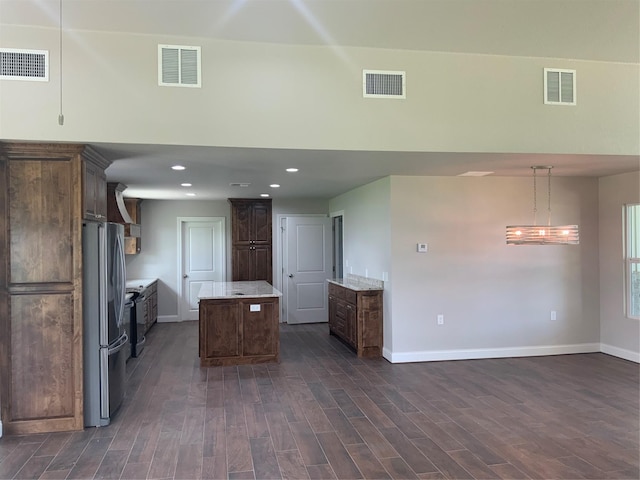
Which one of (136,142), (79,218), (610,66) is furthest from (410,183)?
(79,218)

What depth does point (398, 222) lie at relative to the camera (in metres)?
5.50

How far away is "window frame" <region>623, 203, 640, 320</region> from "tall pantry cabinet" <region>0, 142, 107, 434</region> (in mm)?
6173

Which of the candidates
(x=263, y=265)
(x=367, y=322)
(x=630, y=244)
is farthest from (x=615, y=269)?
(x=263, y=265)

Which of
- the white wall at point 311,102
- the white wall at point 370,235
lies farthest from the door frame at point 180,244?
the white wall at point 311,102

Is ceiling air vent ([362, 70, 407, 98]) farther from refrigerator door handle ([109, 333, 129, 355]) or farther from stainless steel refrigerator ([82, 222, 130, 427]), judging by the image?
refrigerator door handle ([109, 333, 129, 355])

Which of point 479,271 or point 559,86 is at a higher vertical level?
point 559,86

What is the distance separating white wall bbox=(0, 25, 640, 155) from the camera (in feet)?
11.3

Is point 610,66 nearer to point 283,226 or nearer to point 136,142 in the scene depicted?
point 136,142

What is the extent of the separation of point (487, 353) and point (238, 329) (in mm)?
3185

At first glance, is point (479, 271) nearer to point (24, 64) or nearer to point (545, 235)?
point (545, 235)

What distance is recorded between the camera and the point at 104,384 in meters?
3.70

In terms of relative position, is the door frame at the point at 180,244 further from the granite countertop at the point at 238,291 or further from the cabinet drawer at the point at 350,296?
the cabinet drawer at the point at 350,296

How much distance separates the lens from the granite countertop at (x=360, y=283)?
5.88m

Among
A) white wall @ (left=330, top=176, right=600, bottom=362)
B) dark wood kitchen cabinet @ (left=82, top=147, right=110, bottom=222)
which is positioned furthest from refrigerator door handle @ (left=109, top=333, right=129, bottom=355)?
white wall @ (left=330, top=176, right=600, bottom=362)
